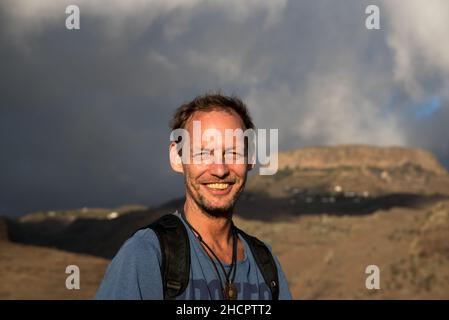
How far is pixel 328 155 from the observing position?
260 ft

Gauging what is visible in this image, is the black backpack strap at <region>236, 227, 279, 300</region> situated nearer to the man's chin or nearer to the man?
the man

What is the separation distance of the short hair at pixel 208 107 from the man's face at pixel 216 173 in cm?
3

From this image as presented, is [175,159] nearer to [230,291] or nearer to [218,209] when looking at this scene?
[218,209]

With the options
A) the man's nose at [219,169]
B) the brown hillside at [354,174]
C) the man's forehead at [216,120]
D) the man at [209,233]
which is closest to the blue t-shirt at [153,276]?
the man at [209,233]

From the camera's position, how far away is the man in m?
2.15

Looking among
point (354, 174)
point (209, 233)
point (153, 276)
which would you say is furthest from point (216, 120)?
point (354, 174)

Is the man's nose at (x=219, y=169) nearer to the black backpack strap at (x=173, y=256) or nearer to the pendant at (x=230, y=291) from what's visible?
the black backpack strap at (x=173, y=256)

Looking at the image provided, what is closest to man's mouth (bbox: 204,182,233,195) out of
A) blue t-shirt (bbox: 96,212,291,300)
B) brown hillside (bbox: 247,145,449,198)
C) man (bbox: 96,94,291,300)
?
man (bbox: 96,94,291,300)

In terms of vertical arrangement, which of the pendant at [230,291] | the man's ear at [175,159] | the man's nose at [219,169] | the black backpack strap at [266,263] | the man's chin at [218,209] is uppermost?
the man's ear at [175,159]

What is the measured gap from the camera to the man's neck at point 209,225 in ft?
8.09

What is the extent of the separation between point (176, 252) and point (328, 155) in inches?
3086
